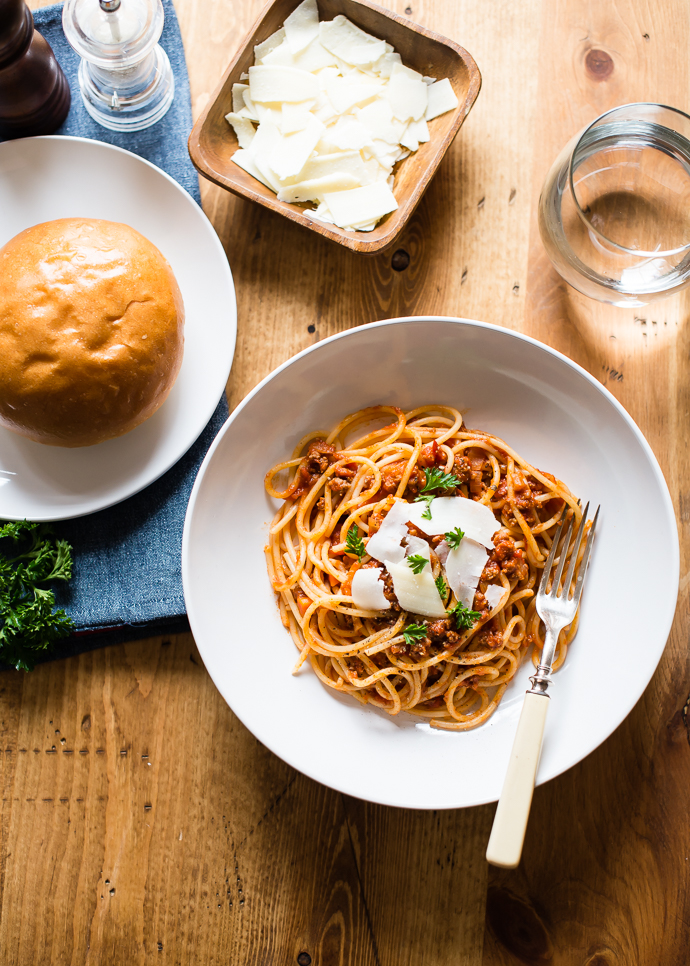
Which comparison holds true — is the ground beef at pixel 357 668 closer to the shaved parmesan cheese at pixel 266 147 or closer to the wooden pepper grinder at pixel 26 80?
the shaved parmesan cheese at pixel 266 147

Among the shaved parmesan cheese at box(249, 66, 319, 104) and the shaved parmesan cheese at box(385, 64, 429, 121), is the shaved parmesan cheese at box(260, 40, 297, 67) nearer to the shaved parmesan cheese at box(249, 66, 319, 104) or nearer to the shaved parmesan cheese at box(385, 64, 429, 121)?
the shaved parmesan cheese at box(249, 66, 319, 104)

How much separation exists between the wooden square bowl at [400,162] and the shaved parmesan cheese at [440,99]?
0.02 meters

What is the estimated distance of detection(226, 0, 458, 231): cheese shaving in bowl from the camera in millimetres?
2141

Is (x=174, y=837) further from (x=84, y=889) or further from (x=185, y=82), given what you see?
(x=185, y=82)

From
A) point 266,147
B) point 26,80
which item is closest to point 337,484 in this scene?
point 266,147

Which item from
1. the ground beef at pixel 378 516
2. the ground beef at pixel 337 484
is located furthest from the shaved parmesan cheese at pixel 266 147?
the ground beef at pixel 378 516

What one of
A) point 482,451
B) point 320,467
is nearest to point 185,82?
point 320,467

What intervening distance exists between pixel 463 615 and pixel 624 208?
1526 mm

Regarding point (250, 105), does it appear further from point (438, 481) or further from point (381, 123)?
point (438, 481)

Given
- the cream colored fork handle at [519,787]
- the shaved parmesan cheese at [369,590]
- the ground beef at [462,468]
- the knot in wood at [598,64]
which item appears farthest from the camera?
the knot in wood at [598,64]

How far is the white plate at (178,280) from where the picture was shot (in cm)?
219

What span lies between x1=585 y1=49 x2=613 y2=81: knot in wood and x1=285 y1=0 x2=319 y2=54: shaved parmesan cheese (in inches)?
40.9

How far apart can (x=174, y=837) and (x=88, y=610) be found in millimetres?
872

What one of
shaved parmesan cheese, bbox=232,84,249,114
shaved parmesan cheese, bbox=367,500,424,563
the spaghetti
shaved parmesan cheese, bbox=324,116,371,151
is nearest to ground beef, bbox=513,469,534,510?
the spaghetti
